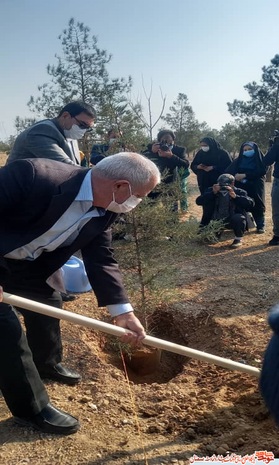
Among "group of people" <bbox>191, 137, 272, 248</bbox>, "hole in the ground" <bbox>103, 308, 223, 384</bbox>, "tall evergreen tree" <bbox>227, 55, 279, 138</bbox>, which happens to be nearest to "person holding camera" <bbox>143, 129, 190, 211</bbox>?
"group of people" <bbox>191, 137, 272, 248</bbox>

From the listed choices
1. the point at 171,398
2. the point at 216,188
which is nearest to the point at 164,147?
the point at 216,188

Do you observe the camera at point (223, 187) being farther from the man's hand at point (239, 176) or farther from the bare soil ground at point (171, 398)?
the bare soil ground at point (171, 398)

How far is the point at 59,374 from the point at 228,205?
4.93 meters

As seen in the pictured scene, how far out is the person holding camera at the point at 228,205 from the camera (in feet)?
23.7

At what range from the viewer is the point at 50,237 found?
8.09 ft

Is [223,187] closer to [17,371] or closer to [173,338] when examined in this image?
[173,338]

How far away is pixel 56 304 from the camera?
2932 mm

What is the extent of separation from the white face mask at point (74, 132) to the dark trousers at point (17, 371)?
2.40m

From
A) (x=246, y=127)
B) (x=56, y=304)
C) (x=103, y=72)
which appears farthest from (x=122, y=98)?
(x=246, y=127)

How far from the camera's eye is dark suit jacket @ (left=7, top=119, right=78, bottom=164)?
394 centimetres

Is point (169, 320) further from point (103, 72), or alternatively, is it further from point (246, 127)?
point (246, 127)

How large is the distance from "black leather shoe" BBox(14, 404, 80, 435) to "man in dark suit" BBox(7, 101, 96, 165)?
6.83 feet

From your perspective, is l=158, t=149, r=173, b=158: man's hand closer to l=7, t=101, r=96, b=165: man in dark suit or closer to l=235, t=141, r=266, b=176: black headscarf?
l=235, t=141, r=266, b=176: black headscarf

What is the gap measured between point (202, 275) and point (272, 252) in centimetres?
167
